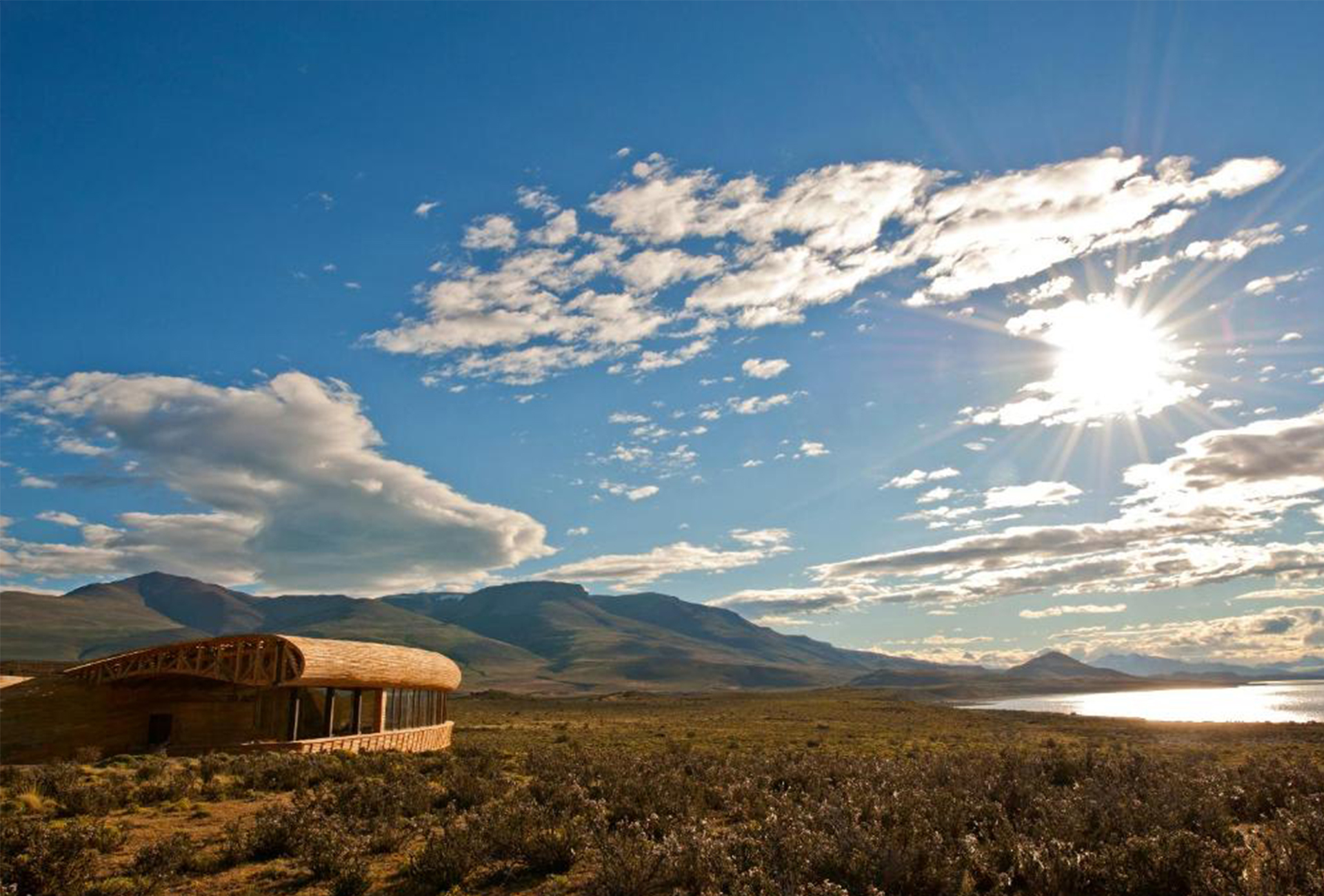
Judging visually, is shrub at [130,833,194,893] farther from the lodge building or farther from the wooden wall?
the wooden wall

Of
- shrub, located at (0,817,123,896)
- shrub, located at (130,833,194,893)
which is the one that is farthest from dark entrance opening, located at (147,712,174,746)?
shrub, located at (130,833,194,893)

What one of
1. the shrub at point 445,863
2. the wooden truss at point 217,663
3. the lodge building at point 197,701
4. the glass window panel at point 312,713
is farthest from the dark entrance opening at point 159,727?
the shrub at point 445,863

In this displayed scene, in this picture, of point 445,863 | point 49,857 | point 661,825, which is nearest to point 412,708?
point 661,825

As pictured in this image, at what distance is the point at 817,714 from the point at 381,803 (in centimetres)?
6158

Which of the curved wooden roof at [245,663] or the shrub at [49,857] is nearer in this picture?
the shrub at [49,857]

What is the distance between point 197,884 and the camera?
41.3 ft

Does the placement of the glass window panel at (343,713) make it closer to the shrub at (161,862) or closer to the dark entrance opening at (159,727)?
the dark entrance opening at (159,727)

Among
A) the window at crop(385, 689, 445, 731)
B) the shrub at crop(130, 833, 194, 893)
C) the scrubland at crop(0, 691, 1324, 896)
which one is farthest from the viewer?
the window at crop(385, 689, 445, 731)

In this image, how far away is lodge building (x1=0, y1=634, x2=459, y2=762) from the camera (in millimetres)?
30312

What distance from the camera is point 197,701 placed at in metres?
32.2

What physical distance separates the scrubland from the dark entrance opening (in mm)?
3058

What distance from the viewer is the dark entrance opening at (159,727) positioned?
31719 millimetres

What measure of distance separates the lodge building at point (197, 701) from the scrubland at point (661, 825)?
2.98 m

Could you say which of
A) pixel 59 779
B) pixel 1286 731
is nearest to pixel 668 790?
pixel 59 779
